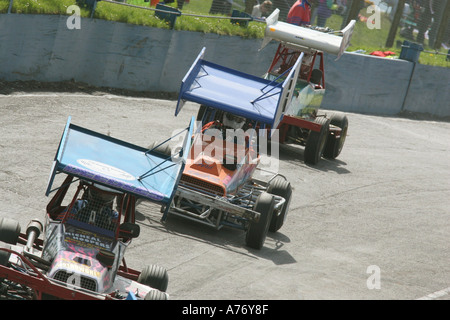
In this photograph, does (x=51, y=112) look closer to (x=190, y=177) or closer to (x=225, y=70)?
(x=225, y=70)

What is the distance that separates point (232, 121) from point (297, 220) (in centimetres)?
188

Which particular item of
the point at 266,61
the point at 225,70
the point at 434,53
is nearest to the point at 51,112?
the point at 225,70

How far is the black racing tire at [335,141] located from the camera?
17.4 m

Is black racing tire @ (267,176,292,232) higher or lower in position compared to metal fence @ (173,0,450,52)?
lower

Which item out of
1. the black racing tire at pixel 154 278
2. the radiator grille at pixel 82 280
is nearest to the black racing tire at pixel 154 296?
the radiator grille at pixel 82 280

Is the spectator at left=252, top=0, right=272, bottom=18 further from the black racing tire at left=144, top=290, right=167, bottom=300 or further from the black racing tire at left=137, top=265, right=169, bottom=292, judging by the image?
the black racing tire at left=144, top=290, right=167, bottom=300

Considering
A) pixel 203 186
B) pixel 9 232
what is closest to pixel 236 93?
pixel 203 186

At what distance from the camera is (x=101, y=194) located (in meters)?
8.01

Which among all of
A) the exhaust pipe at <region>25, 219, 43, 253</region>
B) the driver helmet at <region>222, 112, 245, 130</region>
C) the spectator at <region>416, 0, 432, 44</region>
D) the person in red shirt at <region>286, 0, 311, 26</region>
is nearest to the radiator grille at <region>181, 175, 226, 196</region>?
the driver helmet at <region>222, 112, 245, 130</region>

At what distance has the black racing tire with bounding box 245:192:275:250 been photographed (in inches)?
418

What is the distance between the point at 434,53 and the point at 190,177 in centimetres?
1806

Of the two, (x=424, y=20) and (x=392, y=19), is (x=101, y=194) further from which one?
(x=424, y=20)

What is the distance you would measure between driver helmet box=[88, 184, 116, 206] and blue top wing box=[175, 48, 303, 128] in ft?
12.5

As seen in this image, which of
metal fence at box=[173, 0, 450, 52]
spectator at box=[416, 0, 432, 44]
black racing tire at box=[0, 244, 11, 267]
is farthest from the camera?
spectator at box=[416, 0, 432, 44]
